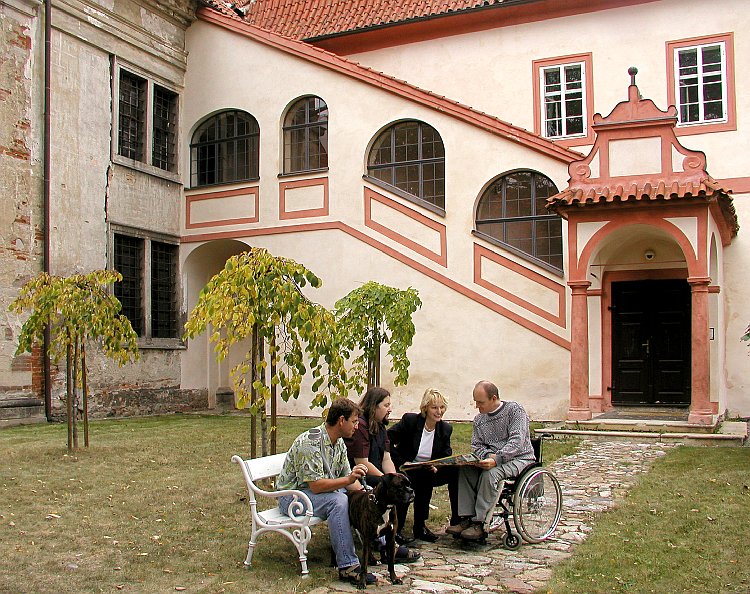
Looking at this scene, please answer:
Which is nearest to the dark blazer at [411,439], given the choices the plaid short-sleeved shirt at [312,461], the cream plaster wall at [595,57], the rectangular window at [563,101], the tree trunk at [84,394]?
the plaid short-sleeved shirt at [312,461]

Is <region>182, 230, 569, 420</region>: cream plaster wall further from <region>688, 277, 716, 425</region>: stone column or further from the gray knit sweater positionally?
the gray knit sweater

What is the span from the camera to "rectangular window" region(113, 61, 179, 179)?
19.4m

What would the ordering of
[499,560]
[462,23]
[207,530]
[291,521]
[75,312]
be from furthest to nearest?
1. [462,23]
2. [75,312]
3. [207,530]
4. [499,560]
5. [291,521]

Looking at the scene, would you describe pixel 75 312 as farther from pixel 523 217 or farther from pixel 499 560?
pixel 523 217

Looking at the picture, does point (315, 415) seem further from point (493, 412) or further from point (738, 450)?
point (493, 412)

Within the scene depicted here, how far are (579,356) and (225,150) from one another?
33.6 ft

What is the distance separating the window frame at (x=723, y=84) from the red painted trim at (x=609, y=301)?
300 cm

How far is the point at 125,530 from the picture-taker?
25.4 ft

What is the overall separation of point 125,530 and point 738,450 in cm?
890

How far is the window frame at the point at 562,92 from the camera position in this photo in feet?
63.0

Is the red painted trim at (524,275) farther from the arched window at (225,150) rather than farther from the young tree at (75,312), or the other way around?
the young tree at (75,312)

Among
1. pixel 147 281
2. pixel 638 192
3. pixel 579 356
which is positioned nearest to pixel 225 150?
pixel 147 281

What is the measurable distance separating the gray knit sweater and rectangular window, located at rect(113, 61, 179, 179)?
13.6 meters

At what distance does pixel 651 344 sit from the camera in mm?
17641
